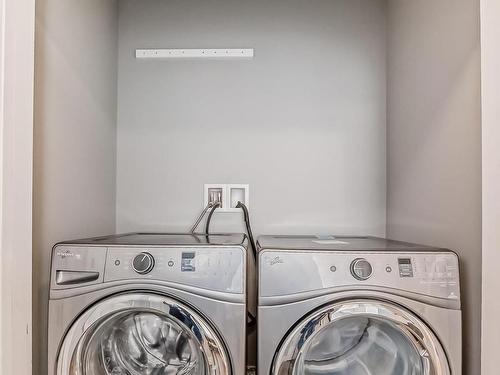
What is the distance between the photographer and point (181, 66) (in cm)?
183

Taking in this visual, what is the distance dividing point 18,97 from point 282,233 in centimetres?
120

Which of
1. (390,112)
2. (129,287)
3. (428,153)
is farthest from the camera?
(390,112)

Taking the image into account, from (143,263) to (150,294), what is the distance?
9 cm

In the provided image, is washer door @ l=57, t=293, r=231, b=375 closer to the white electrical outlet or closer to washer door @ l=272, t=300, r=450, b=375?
washer door @ l=272, t=300, r=450, b=375

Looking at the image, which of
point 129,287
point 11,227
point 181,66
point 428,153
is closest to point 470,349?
point 428,153

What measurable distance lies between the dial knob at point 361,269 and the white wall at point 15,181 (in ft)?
2.80

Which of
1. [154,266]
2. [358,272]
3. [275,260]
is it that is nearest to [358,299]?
[358,272]

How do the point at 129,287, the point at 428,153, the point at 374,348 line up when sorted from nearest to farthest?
the point at 129,287
the point at 374,348
the point at 428,153

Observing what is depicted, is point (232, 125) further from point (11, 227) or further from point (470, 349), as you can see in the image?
point (470, 349)

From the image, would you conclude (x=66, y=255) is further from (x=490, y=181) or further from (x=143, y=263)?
(x=490, y=181)

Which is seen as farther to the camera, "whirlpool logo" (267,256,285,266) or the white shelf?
the white shelf

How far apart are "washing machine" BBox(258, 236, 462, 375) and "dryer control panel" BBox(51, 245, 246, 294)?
0.09 m

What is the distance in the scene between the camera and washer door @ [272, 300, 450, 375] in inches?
42.6

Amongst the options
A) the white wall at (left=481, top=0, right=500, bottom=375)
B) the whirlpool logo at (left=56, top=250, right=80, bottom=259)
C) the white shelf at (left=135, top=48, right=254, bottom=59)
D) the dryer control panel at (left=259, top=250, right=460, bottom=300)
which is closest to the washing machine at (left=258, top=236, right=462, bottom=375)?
the dryer control panel at (left=259, top=250, right=460, bottom=300)
